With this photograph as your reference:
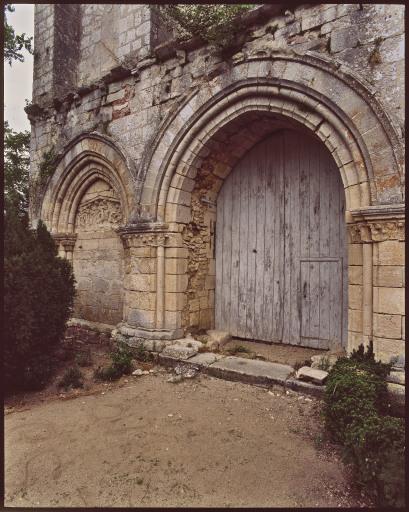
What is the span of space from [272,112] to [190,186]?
5.00 feet

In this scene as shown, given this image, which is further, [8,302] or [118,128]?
[118,128]

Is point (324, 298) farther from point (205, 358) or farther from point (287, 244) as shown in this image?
point (205, 358)

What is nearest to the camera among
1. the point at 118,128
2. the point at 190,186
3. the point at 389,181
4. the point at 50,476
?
the point at 50,476

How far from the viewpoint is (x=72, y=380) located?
150 inches

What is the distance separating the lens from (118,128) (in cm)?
527

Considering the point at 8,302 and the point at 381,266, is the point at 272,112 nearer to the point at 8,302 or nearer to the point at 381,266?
the point at 381,266

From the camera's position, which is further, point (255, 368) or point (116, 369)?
point (116, 369)

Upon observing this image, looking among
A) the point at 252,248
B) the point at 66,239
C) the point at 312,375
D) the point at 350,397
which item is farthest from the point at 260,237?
the point at 66,239

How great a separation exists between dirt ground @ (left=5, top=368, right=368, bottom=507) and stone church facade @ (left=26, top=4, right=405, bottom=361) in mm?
1189

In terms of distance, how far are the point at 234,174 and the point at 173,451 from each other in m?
3.98

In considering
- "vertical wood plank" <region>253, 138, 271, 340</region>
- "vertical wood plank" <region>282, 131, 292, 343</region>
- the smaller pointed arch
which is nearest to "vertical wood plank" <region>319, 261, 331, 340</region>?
"vertical wood plank" <region>282, 131, 292, 343</region>

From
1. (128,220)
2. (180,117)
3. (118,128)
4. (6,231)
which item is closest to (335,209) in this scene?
(180,117)

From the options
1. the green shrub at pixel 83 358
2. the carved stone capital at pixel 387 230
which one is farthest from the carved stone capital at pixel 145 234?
the carved stone capital at pixel 387 230

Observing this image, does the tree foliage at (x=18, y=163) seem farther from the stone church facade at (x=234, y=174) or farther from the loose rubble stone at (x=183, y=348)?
the loose rubble stone at (x=183, y=348)
